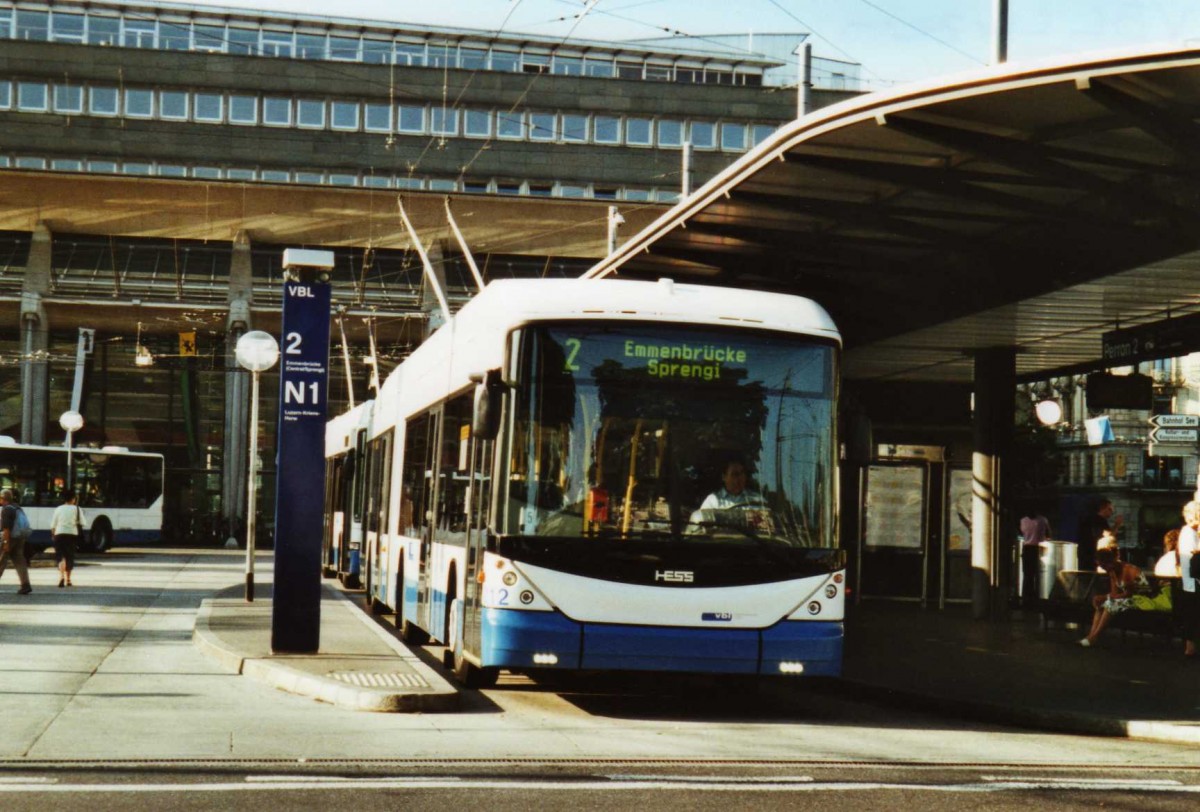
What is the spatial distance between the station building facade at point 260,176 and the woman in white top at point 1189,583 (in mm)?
33013

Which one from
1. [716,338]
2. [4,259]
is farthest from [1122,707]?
[4,259]

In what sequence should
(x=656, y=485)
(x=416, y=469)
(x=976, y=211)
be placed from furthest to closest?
(x=416, y=469)
(x=976, y=211)
(x=656, y=485)

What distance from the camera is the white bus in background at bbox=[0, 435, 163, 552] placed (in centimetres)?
4431

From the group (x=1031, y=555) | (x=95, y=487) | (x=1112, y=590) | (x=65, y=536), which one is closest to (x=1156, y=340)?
(x=1112, y=590)

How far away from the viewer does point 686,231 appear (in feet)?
53.2

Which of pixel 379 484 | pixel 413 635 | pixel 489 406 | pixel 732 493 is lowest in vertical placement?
pixel 413 635

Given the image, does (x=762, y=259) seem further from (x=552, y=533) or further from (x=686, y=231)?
(x=552, y=533)

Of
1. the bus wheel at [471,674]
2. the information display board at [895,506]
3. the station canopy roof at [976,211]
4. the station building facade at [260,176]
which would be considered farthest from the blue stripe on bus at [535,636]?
the station building facade at [260,176]

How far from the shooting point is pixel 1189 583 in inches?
691

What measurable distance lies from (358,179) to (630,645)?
51.6 metres

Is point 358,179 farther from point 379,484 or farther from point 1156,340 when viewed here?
point 1156,340

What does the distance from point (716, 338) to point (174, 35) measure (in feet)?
192

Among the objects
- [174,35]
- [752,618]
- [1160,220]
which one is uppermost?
[174,35]

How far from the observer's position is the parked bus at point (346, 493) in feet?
85.7
